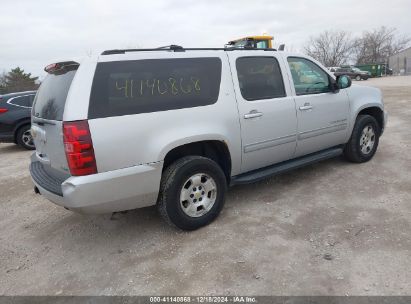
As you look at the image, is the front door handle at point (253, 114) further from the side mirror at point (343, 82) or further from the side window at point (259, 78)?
the side mirror at point (343, 82)

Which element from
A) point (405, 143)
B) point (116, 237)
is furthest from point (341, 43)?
point (116, 237)

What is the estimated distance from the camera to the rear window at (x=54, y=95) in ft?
10.1

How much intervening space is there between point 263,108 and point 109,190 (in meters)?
1.96

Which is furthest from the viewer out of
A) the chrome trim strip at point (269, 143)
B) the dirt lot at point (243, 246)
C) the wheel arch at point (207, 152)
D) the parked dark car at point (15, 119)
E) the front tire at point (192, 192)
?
Answer: the parked dark car at point (15, 119)

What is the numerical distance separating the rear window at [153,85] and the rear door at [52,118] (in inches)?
13.0

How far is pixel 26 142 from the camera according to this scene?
28.7ft

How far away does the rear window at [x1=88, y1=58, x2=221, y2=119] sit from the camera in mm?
3008

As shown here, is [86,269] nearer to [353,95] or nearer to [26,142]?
[353,95]

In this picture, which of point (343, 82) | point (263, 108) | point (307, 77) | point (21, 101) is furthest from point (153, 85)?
point (21, 101)

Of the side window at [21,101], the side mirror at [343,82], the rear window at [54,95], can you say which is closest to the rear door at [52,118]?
the rear window at [54,95]

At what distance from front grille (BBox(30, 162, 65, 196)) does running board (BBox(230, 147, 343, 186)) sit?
6.02 feet

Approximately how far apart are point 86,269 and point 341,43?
7611 cm

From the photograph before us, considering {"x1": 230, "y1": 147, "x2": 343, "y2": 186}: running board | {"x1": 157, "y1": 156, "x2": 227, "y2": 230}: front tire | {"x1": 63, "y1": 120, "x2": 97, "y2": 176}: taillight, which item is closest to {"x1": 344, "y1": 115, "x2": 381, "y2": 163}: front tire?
{"x1": 230, "y1": 147, "x2": 343, "y2": 186}: running board

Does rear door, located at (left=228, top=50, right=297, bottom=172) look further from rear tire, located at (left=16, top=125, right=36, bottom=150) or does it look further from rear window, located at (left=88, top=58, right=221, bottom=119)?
rear tire, located at (left=16, top=125, right=36, bottom=150)
